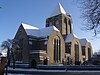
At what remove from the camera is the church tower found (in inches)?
3071

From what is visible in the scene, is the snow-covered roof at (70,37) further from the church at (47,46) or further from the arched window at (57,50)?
the arched window at (57,50)

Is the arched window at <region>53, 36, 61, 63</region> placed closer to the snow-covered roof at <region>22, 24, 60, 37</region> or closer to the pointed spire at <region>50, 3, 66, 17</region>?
the snow-covered roof at <region>22, 24, 60, 37</region>

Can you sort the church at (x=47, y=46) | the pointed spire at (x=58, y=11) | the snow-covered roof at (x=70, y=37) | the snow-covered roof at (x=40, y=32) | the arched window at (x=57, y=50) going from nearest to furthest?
the church at (x=47, y=46) → the arched window at (x=57, y=50) → the snow-covered roof at (x=40, y=32) → the snow-covered roof at (x=70, y=37) → the pointed spire at (x=58, y=11)

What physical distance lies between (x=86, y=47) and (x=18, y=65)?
37474mm

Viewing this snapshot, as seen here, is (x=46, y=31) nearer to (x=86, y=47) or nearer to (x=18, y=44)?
(x=18, y=44)

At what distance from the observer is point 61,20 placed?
7781cm

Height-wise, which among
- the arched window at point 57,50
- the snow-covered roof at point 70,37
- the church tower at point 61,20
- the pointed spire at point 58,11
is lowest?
the arched window at point 57,50

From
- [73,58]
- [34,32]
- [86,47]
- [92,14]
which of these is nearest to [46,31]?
[34,32]

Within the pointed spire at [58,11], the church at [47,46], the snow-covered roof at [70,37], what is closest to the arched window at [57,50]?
the church at [47,46]

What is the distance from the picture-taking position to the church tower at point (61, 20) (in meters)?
78.0

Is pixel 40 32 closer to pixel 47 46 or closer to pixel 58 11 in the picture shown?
pixel 47 46

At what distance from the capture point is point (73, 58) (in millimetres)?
73750

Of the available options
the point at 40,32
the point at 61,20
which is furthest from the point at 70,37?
the point at 40,32

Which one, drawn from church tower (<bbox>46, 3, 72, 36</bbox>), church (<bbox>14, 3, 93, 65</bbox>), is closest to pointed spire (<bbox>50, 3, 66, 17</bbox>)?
church tower (<bbox>46, 3, 72, 36</bbox>)
